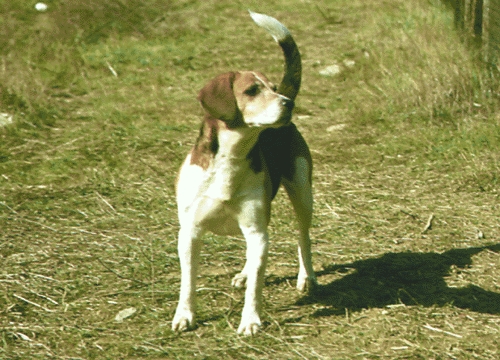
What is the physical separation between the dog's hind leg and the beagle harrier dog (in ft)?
1.12

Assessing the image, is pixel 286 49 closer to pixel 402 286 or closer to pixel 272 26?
pixel 272 26

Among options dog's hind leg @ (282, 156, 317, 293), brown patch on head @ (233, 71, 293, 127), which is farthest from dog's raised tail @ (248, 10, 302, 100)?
dog's hind leg @ (282, 156, 317, 293)

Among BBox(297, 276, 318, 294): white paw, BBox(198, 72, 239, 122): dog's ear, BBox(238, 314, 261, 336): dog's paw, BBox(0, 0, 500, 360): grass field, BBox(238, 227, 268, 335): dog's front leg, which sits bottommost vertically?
BBox(0, 0, 500, 360): grass field

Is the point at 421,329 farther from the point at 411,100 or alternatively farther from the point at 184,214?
the point at 411,100

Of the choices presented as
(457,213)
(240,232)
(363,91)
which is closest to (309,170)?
(240,232)

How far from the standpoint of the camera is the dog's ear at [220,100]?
13.6ft

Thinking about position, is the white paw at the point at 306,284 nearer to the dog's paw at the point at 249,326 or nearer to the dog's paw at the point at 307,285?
the dog's paw at the point at 307,285

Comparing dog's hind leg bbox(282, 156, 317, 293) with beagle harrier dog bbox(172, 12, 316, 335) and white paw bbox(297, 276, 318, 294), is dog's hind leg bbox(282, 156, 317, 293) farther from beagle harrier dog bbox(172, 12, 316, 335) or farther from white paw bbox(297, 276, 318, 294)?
beagle harrier dog bbox(172, 12, 316, 335)

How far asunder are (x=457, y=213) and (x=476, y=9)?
3.28 m

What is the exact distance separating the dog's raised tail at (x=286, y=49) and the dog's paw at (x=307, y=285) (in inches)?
50.9

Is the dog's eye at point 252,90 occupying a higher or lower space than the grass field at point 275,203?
higher

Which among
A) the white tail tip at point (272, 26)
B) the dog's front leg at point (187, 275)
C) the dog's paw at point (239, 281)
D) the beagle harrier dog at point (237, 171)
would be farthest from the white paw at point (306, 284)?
the white tail tip at point (272, 26)

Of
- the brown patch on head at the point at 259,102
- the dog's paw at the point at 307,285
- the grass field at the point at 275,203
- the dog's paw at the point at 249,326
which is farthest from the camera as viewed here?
the dog's paw at the point at 307,285

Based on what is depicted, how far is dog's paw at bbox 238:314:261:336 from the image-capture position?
14.6 feet
